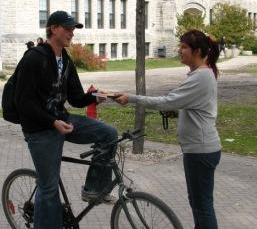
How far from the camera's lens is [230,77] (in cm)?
2738

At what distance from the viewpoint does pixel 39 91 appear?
4723 millimetres

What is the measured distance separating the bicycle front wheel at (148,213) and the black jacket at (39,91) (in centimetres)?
81

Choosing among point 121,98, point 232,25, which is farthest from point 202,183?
point 232,25

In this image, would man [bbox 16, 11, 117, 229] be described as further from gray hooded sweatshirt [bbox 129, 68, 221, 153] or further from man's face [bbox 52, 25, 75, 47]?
gray hooded sweatshirt [bbox 129, 68, 221, 153]

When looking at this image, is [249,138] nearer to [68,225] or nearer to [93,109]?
[93,109]

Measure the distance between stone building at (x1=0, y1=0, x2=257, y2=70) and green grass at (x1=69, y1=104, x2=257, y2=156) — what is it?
16.9 m

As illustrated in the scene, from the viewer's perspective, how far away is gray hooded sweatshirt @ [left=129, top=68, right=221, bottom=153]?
4617mm

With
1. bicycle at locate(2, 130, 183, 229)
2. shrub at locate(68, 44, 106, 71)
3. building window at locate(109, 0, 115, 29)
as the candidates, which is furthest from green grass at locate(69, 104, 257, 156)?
building window at locate(109, 0, 115, 29)

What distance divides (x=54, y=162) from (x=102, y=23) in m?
38.6

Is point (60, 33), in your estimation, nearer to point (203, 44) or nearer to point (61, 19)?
point (61, 19)

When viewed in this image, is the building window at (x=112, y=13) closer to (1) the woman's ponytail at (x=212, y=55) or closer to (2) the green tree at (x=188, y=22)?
(2) the green tree at (x=188, y=22)

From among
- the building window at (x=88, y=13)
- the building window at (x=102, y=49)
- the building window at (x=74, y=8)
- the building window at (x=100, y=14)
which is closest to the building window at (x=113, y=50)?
the building window at (x=102, y=49)

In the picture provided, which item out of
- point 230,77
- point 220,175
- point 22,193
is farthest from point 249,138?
point 230,77

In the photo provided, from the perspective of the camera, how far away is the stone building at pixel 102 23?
116 ft
